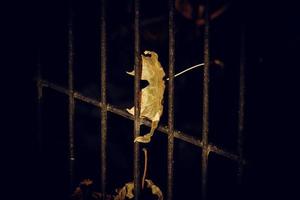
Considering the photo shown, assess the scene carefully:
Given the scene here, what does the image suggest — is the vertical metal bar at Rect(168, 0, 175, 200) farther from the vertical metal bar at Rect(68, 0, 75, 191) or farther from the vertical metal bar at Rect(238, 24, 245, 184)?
the vertical metal bar at Rect(68, 0, 75, 191)

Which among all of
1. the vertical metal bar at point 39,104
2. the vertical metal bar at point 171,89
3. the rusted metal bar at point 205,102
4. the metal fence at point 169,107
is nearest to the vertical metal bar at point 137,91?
the metal fence at point 169,107

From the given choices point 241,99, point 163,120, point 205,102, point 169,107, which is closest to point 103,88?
point 169,107

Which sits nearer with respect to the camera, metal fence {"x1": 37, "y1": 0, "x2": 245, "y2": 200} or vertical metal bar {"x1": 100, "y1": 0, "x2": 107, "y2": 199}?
metal fence {"x1": 37, "y1": 0, "x2": 245, "y2": 200}

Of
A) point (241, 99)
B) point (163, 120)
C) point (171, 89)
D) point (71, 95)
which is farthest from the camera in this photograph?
point (163, 120)

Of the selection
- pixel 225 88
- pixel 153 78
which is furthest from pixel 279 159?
pixel 225 88

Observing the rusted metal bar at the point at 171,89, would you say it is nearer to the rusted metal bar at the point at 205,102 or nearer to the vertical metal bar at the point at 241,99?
the rusted metal bar at the point at 205,102

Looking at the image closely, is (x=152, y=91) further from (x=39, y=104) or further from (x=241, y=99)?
(x=39, y=104)

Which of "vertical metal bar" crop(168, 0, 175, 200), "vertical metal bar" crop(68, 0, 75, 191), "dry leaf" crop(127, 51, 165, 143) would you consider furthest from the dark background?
"dry leaf" crop(127, 51, 165, 143)
